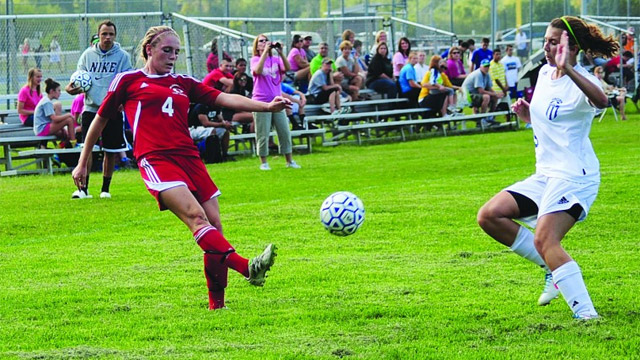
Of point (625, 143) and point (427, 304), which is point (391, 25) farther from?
point (427, 304)

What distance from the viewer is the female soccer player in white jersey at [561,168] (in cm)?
597

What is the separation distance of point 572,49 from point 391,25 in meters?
19.8

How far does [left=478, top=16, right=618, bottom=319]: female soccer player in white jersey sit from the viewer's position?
5969 mm

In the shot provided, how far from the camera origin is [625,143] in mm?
19266

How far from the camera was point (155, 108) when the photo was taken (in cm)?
665

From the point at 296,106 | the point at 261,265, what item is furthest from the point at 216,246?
the point at 296,106

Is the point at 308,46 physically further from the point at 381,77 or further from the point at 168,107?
the point at 168,107

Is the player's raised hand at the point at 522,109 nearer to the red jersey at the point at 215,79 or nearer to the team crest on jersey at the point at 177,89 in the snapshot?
the team crest on jersey at the point at 177,89

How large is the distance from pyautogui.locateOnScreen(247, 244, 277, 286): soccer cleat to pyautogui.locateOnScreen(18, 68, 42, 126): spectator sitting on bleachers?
12.3 meters

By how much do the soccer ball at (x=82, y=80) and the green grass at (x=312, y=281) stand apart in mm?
1518

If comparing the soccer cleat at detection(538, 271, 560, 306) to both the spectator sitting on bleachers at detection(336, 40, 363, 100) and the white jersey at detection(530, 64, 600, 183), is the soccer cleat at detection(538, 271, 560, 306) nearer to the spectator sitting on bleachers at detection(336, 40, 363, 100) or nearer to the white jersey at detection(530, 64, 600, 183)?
the white jersey at detection(530, 64, 600, 183)

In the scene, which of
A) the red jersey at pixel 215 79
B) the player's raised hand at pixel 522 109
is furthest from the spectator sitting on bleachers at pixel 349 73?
the player's raised hand at pixel 522 109

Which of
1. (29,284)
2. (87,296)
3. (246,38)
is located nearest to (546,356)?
(87,296)

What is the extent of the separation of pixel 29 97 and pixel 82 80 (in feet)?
17.5
